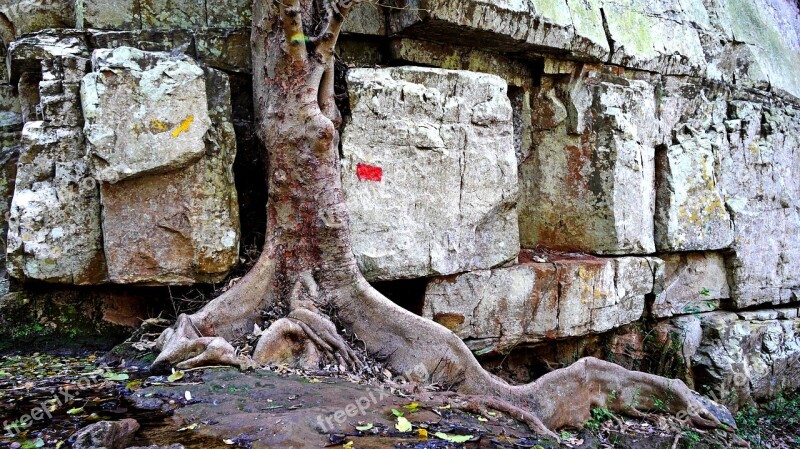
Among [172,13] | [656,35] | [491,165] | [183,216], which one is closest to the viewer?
[183,216]

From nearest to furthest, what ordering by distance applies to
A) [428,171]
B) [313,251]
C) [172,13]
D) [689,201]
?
[313,251] < [172,13] < [428,171] < [689,201]

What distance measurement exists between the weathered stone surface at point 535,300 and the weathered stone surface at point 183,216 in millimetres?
1720

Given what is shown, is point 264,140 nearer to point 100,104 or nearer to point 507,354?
point 100,104

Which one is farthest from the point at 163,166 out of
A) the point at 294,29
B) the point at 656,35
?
the point at 656,35

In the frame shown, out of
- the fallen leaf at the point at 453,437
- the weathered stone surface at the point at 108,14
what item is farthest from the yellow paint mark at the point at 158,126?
the fallen leaf at the point at 453,437

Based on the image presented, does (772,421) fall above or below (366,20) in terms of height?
below

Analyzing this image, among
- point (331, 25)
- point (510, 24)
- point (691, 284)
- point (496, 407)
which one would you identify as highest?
point (510, 24)

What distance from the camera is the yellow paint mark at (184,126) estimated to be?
4.24 metres

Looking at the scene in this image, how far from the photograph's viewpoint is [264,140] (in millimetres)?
4531

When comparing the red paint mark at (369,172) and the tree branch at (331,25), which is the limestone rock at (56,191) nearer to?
the tree branch at (331,25)

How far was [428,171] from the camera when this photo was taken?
5.07m

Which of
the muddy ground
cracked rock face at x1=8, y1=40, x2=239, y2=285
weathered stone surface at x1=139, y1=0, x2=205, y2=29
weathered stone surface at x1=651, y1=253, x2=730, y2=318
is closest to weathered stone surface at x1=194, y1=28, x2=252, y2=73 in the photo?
weathered stone surface at x1=139, y1=0, x2=205, y2=29

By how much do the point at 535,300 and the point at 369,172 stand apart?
1863 mm

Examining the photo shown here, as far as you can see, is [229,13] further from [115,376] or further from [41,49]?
[115,376]
